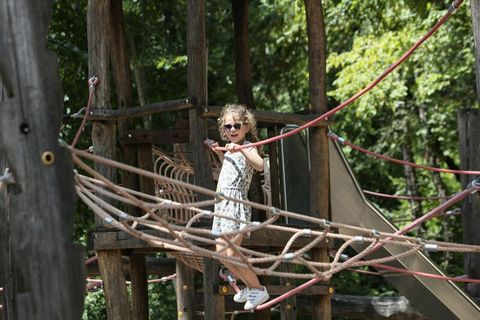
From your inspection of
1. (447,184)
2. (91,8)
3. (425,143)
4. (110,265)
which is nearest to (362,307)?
(110,265)

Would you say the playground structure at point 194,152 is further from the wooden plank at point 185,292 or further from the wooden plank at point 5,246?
the wooden plank at point 185,292

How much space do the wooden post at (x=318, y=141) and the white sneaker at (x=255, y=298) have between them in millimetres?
980

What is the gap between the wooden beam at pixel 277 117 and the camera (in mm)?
8523

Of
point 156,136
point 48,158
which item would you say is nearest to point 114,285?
point 156,136

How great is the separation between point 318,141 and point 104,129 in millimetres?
1723

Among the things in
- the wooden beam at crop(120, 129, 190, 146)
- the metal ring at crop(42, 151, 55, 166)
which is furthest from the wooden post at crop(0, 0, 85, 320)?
the wooden beam at crop(120, 129, 190, 146)

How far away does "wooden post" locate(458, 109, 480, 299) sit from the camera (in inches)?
469

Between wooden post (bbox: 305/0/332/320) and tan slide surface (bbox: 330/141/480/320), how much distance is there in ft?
1.00

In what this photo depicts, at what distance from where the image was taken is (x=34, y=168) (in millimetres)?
5465

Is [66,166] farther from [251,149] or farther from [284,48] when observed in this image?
[284,48]

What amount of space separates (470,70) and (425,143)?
1.78 metres

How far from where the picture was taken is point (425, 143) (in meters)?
18.5

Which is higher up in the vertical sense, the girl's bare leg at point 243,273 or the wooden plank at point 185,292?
the girl's bare leg at point 243,273

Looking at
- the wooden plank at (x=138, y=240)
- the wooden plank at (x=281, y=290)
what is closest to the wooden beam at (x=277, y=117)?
the wooden plank at (x=138, y=240)
